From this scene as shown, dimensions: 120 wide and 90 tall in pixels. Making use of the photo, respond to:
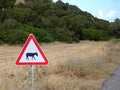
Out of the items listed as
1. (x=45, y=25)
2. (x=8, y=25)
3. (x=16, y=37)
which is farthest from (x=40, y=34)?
(x=45, y=25)

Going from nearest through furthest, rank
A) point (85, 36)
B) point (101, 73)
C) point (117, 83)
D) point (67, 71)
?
point (117, 83), point (67, 71), point (101, 73), point (85, 36)

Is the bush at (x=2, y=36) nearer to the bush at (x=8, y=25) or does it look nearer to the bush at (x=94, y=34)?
the bush at (x=8, y=25)

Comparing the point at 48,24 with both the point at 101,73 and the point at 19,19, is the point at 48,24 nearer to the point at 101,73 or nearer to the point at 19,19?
the point at 19,19

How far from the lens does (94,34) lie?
72750 mm

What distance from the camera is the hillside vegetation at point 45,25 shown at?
56994mm

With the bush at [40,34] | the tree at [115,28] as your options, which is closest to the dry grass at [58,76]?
the bush at [40,34]

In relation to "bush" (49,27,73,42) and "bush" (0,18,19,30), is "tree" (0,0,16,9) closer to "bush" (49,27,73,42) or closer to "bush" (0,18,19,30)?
"bush" (49,27,73,42)

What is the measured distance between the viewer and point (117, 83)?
14.9m

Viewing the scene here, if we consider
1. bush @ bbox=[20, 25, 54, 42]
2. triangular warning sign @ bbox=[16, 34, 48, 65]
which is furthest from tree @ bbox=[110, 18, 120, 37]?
triangular warning sign @ bbox=[16, 34, 48, 65]

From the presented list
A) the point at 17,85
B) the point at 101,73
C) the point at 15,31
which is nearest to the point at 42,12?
the point at 15,31

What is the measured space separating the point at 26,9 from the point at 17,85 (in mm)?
58003

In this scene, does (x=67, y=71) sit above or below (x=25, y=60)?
below

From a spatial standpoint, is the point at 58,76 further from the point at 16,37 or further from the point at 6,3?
the point at 6,3

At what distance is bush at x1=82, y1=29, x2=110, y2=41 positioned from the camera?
7181 centimetres
